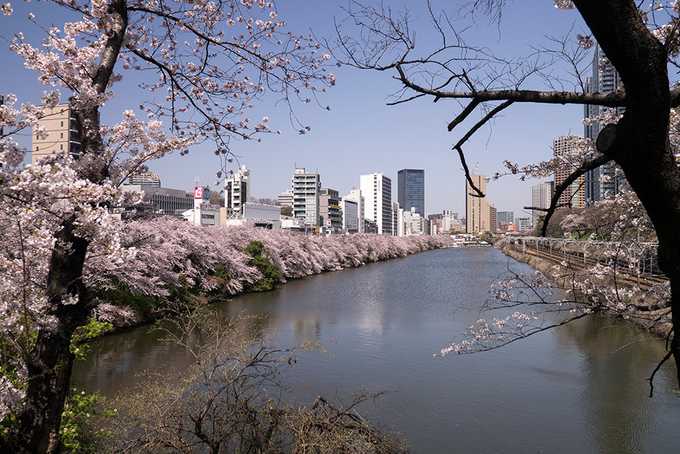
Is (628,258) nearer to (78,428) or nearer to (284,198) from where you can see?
(78,428)

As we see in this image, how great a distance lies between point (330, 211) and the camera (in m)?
86.2

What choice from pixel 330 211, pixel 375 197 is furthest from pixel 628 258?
pixel 375 197

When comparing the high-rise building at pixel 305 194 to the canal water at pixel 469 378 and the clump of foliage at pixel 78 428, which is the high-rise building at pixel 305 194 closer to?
the canal water at pixel 469 378

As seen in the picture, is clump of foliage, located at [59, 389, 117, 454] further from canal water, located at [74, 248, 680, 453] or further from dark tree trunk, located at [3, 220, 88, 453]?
canal water, located at [74, 248, 680, 453]

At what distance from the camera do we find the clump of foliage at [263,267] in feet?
68.6

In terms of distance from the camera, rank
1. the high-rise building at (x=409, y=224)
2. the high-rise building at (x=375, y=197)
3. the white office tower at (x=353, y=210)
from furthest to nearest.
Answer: the high-rise building at (x=409, y=224) < the high-rise building at (x=375, y=197) < the white office tower at (x=353, y=210)

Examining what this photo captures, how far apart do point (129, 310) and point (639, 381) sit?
10.8m

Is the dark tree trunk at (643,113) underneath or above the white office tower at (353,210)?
underneath

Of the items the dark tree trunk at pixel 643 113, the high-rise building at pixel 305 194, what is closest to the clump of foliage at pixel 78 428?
the dark tree trunk at pixel 643 113

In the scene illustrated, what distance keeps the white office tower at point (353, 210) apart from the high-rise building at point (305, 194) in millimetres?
16395

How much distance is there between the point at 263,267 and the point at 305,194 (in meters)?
57.6

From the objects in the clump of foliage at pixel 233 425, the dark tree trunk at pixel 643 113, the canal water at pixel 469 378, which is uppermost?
the dark tree trunk at pixel 643 113

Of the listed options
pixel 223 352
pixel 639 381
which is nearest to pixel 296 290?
pixel 639 381

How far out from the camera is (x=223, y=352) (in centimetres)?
543
